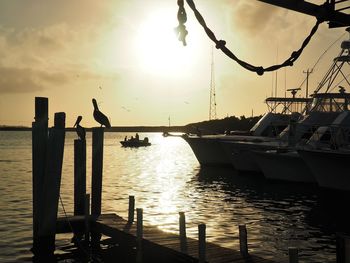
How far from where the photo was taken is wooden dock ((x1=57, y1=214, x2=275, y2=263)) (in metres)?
10.7

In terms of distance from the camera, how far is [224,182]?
35281 millimetres

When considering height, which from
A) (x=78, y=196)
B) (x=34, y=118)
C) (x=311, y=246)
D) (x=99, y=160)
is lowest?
(x=311, y=246)

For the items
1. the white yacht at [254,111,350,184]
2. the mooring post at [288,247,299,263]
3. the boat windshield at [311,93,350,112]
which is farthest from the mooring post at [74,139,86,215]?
the boat windshield at [311,93,350,112]

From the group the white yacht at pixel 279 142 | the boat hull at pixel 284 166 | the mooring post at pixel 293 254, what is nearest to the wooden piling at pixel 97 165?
the mooring post at pixel 293 254

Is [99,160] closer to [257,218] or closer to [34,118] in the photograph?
[34,118]

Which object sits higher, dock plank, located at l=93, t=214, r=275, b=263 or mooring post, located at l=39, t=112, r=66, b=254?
mooring post, located at l=39, t=112, r=66, b=254

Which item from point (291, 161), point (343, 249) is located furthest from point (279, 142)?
point (343, 249)

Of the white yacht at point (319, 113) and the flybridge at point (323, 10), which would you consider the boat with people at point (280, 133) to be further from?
the flybridge at point (323, 10)

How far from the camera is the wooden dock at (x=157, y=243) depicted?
1074 cm

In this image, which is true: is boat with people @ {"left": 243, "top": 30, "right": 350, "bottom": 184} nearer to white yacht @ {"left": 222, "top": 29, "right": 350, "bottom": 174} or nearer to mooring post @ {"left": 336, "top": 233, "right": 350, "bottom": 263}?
white yacht @ {"left": 222, "top": 29, "right": 350, "bottom": 174}

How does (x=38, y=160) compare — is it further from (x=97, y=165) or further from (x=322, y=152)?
(x=322, y=152)

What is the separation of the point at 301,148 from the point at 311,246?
11224mm

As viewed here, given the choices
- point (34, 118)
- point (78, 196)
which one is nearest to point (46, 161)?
point (34, 118)

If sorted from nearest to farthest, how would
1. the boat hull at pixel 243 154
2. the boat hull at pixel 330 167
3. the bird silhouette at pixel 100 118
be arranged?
the bird silhouette at pixel 100 118, the boat hull at pixel 330 167, the boat hull at pixel 243 154
